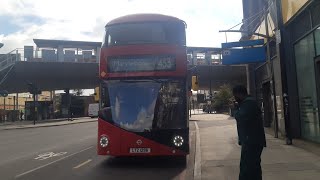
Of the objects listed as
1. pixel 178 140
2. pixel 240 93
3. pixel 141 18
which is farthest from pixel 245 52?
pixel 240 93

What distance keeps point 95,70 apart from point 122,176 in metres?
46.2

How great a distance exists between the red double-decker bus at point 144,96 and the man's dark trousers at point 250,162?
6336 millimetres

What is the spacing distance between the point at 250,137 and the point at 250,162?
1.19ft

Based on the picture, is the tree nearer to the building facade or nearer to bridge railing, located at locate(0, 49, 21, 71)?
bridge railing, located at locate(0, 49, 21, 71)

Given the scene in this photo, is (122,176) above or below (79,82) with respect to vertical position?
below

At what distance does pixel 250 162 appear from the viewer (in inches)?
275

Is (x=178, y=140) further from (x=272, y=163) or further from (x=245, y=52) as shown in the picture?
(x=245, y=52)

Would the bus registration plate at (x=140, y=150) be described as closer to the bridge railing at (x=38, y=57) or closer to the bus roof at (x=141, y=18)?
the bus roof at (x=141, y=18)

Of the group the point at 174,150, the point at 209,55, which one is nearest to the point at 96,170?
the point at 174,150

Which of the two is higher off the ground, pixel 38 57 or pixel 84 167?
pixel 38 57

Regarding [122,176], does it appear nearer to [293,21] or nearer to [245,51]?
[293,21]

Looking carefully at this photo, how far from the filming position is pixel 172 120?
44.5 feet

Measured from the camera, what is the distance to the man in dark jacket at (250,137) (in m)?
6.97

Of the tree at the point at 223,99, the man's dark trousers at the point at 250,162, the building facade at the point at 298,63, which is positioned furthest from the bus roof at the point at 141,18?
the tree at the point at 223,99
